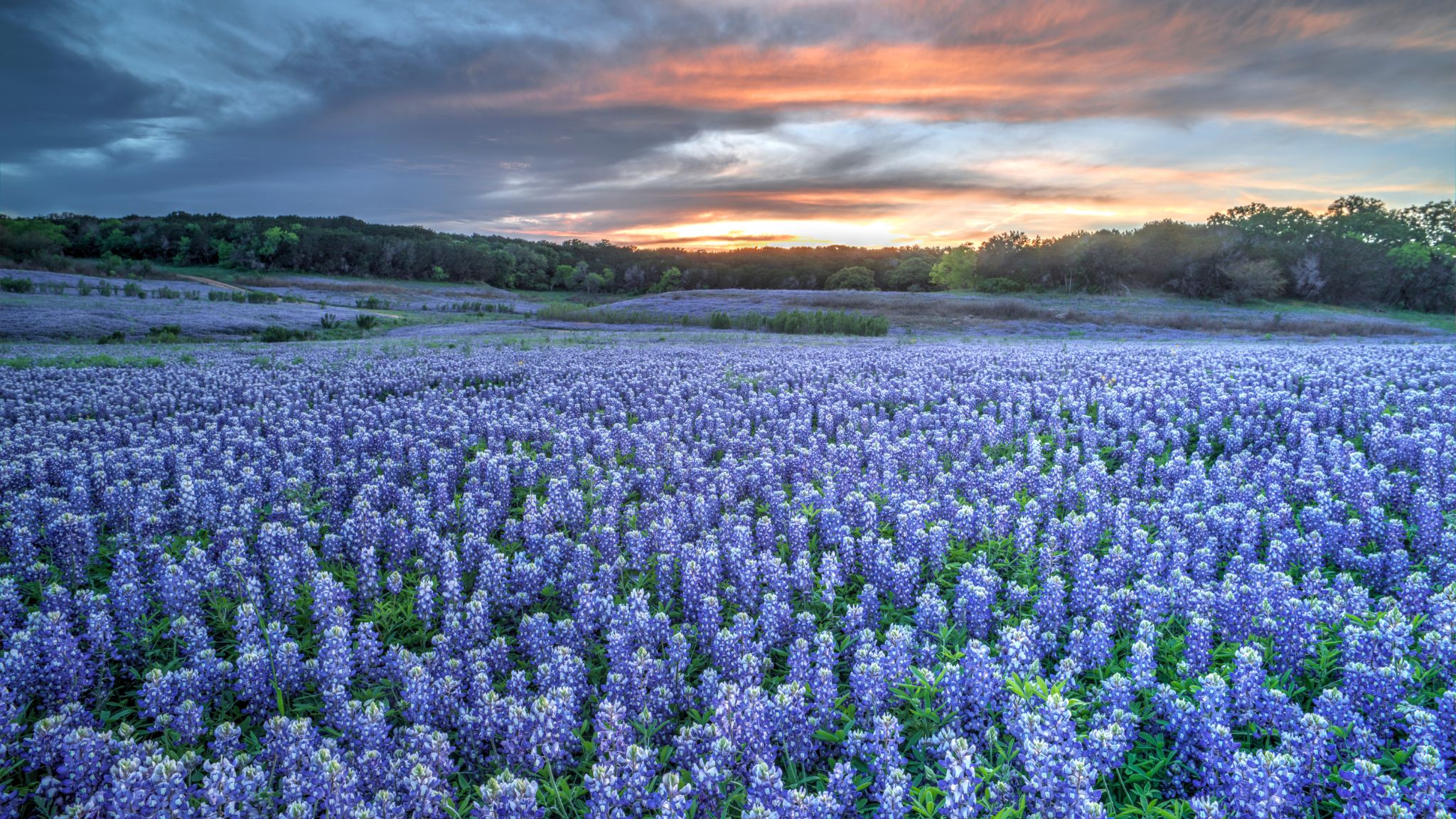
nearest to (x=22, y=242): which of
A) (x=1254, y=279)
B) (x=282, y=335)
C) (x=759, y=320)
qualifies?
(x=282, y=335)

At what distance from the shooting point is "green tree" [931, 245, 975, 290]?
7991cm

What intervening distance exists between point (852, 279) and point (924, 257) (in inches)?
1020

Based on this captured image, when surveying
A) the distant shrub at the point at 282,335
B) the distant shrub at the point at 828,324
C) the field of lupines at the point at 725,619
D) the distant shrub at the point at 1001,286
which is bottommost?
the field of lupines at the point at 725,619

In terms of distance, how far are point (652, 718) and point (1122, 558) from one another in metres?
3.32

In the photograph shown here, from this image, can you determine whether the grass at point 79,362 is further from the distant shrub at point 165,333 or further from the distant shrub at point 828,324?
the distant shrub at point 828,324

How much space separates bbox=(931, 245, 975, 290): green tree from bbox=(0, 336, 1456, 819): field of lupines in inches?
2912

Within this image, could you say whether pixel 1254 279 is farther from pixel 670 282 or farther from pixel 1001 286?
pixel 670 282

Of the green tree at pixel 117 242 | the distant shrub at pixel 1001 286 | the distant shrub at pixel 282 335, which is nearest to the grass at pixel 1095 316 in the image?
the distant shrub at pixel 1001 286

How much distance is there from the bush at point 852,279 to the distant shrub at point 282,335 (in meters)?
68.7

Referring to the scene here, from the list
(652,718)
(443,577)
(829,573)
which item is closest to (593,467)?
(443,577)

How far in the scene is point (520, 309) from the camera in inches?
2232

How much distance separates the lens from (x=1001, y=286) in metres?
72.2

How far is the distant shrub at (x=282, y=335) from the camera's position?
25.2 m

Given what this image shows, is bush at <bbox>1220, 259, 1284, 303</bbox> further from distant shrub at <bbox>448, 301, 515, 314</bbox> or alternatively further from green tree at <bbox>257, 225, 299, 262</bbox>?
green tree at <bbox>257, 225, 299, 262</bbox>
